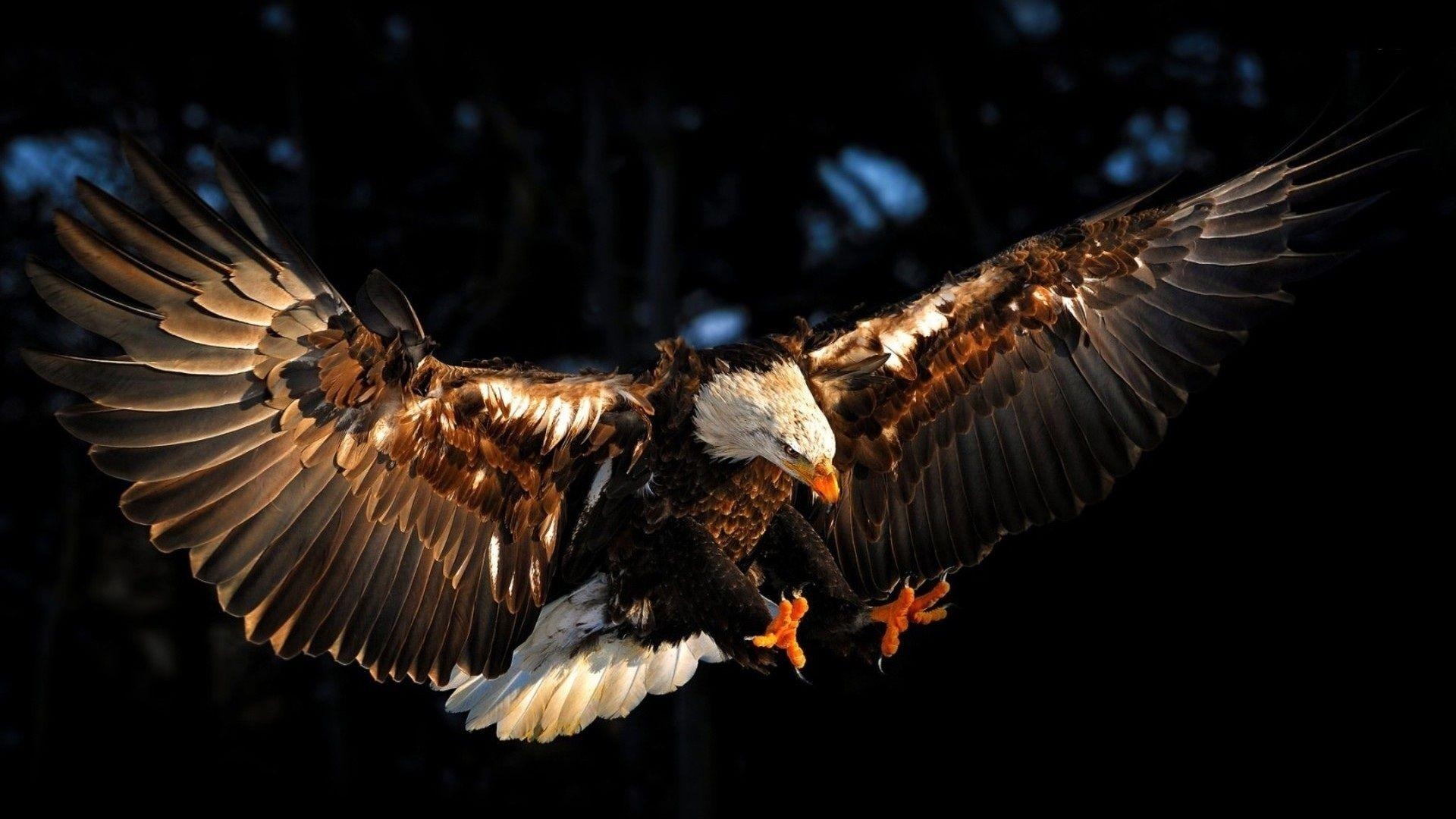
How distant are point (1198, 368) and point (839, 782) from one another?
312 centimetres

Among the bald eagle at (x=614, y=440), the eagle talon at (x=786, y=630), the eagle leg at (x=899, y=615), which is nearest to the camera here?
the bald eagle at (x=614, y=440)

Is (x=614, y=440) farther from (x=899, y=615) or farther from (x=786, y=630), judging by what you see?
(x=899, y=615)

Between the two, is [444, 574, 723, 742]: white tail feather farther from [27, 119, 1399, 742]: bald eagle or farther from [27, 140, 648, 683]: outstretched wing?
[27, 140, 648, 683]: outstretched wing

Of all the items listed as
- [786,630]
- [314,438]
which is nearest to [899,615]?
[786,630]

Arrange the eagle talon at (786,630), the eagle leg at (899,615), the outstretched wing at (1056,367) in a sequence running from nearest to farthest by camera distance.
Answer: the eagle talon at (786,630), the eagle leg at (899,615), the outstretched wing at (1056,367)

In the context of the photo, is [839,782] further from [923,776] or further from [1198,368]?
[1198,368]

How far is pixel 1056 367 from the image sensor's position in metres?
3.70

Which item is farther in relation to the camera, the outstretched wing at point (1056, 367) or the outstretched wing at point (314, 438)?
the outstretched wing at point (1056, 367)

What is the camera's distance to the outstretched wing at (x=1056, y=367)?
11.5 ft

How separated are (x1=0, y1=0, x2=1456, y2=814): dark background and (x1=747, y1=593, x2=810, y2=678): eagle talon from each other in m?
2.02

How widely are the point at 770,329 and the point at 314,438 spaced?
426 cm

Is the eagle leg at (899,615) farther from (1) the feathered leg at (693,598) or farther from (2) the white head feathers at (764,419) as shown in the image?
(2) the white head feathers at (764,419)

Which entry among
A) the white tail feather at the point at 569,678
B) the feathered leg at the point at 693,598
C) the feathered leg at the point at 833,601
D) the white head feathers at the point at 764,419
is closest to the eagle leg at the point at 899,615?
the feathered leg at the point at 833,601

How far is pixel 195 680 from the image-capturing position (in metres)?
7.70
